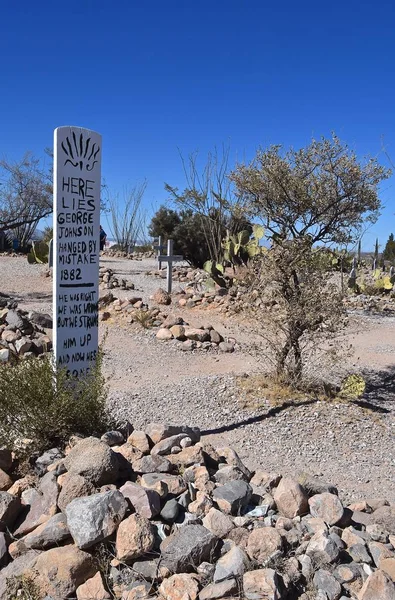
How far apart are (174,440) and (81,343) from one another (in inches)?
49.1

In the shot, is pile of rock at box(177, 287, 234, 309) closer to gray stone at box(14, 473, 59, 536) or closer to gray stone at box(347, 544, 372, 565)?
gray stone at box(14, 473, 59, 536)

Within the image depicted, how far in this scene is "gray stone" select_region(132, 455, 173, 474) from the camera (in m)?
3.30

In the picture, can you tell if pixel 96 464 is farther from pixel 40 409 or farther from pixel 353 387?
pixel 353 387

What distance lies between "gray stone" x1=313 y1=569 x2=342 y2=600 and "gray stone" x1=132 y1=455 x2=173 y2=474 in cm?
119

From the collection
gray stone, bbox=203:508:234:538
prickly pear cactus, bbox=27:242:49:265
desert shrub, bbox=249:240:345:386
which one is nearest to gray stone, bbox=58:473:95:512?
gray stone, bbox=203:508:234:538

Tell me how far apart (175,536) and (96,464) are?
2.06 feet

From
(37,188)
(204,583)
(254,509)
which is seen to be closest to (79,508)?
(204,583)

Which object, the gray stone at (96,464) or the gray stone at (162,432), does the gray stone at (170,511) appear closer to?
the gray stone at (96,464)

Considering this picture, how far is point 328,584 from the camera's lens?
7.66ft

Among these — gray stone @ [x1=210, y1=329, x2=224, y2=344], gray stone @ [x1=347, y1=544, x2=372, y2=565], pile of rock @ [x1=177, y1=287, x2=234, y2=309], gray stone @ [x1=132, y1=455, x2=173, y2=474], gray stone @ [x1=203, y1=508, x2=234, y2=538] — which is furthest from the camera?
pile of rock @ [x1=177, y1=287, x2=234, y2=309]

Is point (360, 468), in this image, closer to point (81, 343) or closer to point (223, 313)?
point (81, 343)

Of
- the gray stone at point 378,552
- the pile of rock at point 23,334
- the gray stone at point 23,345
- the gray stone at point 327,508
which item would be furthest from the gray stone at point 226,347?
the gray stone at point 378,552

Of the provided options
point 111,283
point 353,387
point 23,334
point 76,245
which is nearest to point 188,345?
point 23,334

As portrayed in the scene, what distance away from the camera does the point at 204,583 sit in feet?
7.66
